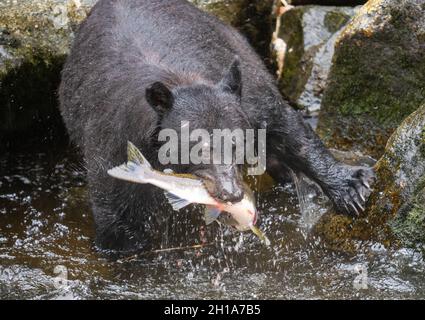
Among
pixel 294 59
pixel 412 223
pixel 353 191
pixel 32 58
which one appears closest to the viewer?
pixel 412 223

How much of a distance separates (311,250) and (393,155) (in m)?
0.99

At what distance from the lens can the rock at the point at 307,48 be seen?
9.95 meters

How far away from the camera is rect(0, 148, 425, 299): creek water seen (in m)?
6.58

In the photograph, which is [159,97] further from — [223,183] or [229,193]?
[229,193]

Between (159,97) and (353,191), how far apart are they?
192cm

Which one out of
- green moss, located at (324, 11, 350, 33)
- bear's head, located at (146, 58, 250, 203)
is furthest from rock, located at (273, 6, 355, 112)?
bear's head, located at (146, 58, 250, 203)

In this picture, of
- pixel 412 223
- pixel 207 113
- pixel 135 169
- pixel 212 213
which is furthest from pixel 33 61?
pixel 412 223

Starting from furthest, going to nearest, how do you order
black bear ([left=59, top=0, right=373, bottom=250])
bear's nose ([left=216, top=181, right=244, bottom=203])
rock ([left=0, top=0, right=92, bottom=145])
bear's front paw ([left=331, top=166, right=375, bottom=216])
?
rock ([left=0, top=0, right=92, bottom=145])
bear's front paw ([left=331, top=166, right=375, bottom=216])
black bear ([left=59, top=0, right=373, bottom=250])
bear's nose ([left=216, top=181, right=244, bottom=203])

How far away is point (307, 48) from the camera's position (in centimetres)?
1016

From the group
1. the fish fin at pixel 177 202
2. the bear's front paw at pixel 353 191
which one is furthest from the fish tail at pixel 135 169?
the bear's front paw at pixel 353 191

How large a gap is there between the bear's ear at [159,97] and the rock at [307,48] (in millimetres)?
3772

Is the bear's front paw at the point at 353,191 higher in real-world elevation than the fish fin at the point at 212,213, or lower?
higher

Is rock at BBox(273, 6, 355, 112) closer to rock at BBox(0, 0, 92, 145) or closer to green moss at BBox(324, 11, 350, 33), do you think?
green moss at BBox(324, 11, 350, 33)

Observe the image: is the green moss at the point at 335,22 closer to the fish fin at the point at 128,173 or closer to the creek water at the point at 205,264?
the creek water at the point at 205,264
